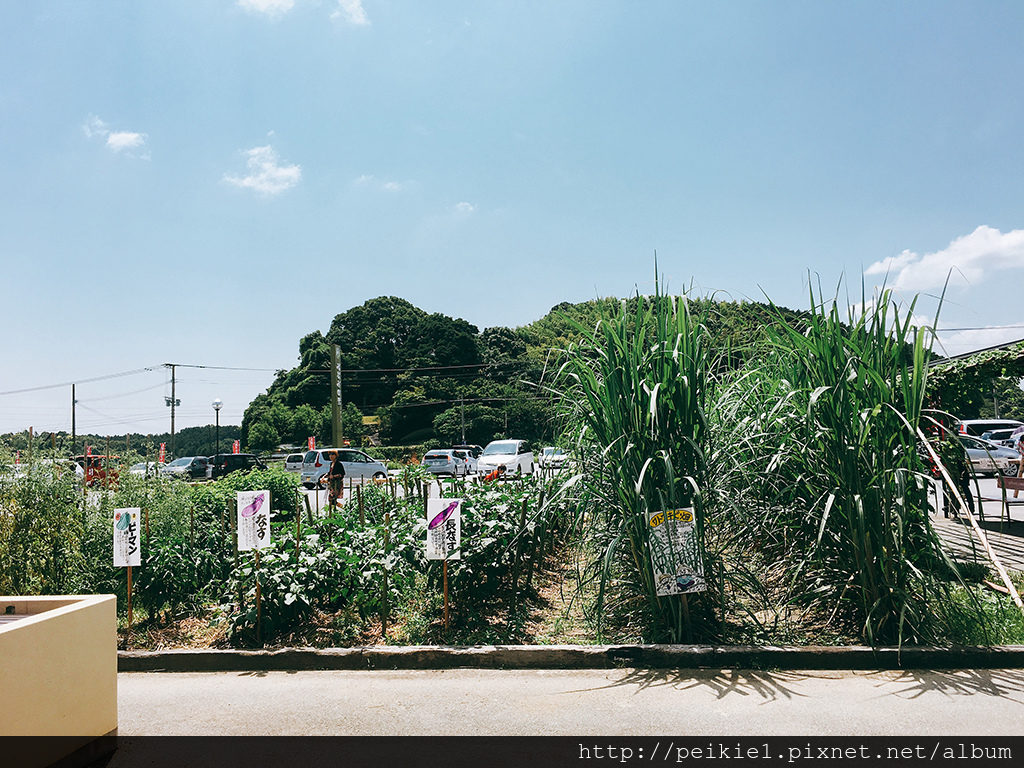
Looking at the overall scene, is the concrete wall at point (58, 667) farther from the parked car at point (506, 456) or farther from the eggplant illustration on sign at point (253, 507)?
the parked car at point (506, 456)

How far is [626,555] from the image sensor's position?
479 cm

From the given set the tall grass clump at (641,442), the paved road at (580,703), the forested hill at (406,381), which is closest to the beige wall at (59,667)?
the paved road at (580,703)

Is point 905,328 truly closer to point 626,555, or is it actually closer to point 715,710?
point 626,555

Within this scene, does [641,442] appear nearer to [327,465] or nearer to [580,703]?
[580,703]

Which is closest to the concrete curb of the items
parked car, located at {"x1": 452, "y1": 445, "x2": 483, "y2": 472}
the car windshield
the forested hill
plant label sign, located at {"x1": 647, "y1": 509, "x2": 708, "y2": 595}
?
plant label sign, located at {"x1": 647, "y1": 509, "x2": 708, "y2": 595}

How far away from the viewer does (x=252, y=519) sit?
5125 millimetres

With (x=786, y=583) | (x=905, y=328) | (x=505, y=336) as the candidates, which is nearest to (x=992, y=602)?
(x=786, y=583)

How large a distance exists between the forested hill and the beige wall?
3817cm

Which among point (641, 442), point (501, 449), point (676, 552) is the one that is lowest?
point (676, 552)

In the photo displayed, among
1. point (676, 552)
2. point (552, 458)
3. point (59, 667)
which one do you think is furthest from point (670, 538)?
point (59, 667)

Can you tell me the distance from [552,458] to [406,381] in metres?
52.6

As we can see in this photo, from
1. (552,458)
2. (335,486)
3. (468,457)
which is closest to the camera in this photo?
(552,458)

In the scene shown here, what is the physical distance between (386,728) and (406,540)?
7.56 feet

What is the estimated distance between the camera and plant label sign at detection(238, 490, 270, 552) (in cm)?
510
